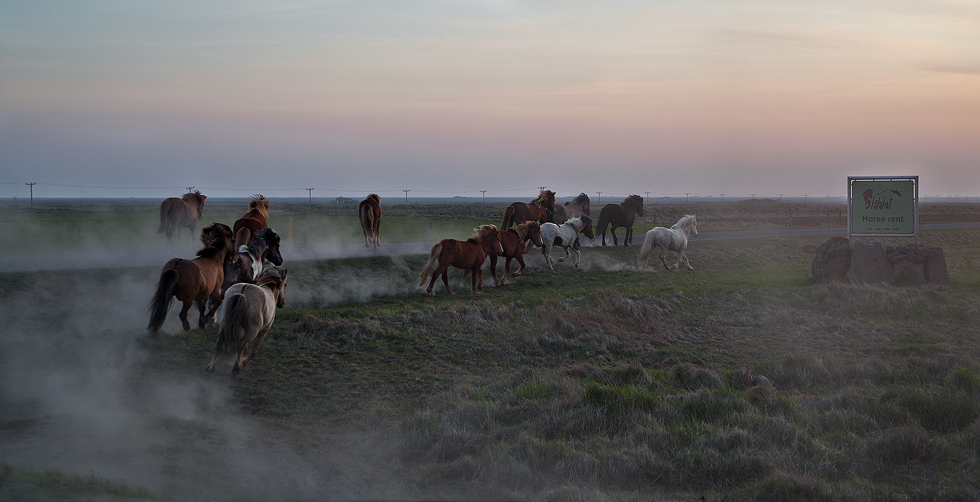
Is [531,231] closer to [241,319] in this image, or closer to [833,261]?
[833,261]

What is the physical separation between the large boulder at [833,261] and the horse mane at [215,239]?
16713 mm

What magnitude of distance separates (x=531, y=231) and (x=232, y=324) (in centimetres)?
1221

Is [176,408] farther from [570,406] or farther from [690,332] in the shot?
[690,332]

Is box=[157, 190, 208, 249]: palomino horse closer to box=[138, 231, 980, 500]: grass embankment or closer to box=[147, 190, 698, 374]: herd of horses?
box=[147, 190, 698, 374]: herd of horses

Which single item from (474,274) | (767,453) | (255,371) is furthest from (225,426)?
(474,274)

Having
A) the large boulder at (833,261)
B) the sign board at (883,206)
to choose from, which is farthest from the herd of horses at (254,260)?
the sign board at (883,206)

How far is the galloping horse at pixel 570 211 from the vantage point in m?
26.1

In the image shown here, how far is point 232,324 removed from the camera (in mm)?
8258

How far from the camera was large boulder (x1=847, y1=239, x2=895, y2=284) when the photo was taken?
59.0ft

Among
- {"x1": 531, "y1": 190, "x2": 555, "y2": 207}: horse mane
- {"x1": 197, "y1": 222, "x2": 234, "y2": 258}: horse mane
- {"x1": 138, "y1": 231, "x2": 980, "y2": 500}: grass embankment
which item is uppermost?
{"x1": 531, "y1": 190, "x2": 555, "y2": 207}: horse mane

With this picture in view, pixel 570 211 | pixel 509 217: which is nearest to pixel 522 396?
pixel 509 217

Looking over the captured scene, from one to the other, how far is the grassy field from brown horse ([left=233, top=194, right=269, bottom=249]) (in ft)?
6.08

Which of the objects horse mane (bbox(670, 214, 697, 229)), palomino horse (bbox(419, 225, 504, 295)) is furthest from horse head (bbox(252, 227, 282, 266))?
horse mane (bbox(670, 214, 697, 229))

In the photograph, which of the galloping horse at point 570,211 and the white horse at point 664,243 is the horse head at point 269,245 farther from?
the galloping horse at point 570,211
